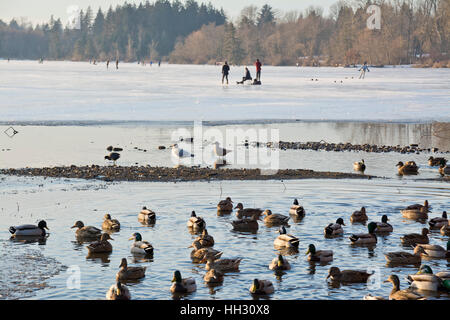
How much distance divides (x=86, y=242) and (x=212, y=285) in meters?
3.85

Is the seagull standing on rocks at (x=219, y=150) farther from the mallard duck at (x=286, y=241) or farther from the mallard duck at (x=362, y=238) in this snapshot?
the mallard duck at (x=362, y=238)

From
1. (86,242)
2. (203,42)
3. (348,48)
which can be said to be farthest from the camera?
(203,42)

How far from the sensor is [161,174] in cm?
2384

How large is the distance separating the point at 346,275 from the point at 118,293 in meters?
3.96

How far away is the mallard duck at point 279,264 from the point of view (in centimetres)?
1352

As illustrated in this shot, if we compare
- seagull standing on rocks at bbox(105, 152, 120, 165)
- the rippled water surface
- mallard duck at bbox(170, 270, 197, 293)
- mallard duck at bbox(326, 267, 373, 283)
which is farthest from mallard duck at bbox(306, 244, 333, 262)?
seagull standing on rocks at bbox(105, 152, 120, 165)

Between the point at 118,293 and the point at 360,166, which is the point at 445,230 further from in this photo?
the point at 360,166

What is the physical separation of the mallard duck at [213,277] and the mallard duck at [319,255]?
6.94 ft

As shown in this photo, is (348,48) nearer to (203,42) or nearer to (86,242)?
(203,42)

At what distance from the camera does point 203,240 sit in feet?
49.1

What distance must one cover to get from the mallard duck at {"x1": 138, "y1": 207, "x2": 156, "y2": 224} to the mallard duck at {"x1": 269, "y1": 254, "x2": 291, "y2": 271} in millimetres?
4325

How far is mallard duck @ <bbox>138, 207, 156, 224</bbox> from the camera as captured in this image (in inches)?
677

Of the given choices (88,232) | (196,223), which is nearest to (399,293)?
(196,223)
